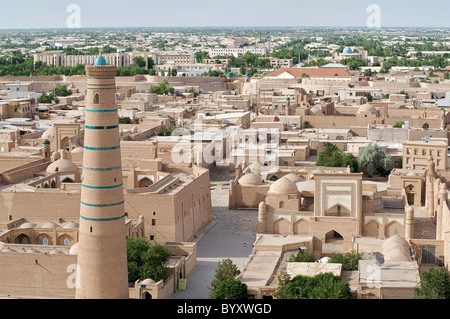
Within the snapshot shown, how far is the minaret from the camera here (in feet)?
48.1

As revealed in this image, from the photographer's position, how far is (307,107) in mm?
47250

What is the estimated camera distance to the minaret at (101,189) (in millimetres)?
14648

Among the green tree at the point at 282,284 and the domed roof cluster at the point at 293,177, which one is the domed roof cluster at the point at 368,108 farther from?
the green tree at the point at 282,284

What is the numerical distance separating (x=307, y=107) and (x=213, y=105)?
555 centimetres

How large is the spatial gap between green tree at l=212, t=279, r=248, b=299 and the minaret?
256cm

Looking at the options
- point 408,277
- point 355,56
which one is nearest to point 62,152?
point 408,277

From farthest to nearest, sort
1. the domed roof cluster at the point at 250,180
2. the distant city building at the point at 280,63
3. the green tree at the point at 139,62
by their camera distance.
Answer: the distant city building at the point at 280,63 → the green tree at the point at 139,62 → the domed roof cluster at the point at 250,180

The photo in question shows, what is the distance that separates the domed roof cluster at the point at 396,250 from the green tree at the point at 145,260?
4.81 metres

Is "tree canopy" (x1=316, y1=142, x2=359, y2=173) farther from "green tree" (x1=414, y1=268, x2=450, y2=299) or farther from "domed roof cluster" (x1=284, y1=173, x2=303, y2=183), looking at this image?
"green tree" (x1=414, y1=268, x2=450, y2=299)

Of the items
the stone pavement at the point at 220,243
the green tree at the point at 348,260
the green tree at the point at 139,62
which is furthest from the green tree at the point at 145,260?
the green tree at the point at 139,62

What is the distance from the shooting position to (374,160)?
105 ft

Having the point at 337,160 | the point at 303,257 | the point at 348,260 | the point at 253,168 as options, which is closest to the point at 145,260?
the point at 303,257
